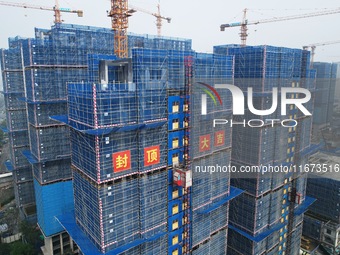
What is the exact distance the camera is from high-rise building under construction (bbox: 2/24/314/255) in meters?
Result: 23.3

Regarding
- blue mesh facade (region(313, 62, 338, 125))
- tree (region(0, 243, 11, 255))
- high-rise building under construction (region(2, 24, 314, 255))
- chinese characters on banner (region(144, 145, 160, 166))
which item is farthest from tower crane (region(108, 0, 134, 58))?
blue mesh facade (region(313, 62, 338, 125))

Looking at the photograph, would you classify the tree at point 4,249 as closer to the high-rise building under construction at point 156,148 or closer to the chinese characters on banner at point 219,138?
the high-rise building under construction at point 156,148

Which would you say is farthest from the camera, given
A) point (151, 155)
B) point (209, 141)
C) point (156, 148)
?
point (209, 141)

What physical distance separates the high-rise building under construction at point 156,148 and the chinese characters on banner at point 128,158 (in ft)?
0.32

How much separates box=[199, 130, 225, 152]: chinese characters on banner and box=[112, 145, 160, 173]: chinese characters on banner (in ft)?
20.3

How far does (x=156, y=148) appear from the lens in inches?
1006

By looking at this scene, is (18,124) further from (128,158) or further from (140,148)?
(140,148)

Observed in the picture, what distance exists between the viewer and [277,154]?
38.6 meters

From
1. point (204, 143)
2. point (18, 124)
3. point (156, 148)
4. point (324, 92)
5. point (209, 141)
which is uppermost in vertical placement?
point (324, 92)

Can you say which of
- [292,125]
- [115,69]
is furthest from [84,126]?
[292,125]

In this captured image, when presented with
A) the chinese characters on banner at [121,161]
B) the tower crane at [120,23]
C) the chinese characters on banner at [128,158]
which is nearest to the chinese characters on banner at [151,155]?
the chinese characters on banner at [128,158]

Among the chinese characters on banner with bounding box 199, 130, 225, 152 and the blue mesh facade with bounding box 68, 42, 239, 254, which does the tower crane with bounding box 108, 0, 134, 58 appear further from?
the chinese characters on banner with bounding box 199, 130, 225, 152

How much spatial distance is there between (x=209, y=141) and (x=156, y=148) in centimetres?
772

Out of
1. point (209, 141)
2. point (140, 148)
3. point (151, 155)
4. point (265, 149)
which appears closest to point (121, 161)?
point (140, 148)
